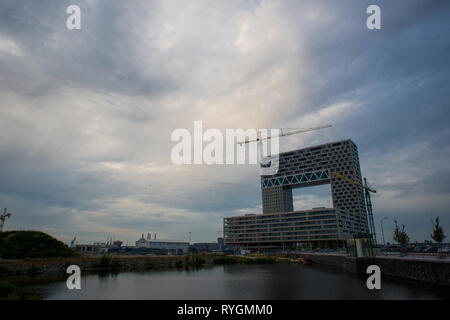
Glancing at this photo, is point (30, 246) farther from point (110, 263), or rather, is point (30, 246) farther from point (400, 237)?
point (400, 237)

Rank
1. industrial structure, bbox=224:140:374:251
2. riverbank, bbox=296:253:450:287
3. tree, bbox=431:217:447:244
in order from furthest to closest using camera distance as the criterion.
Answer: industrial structure, bbox=224:140:374:251 → tree, bbox=431:217:447:244 → riverbank, bbox=296:253:450:287

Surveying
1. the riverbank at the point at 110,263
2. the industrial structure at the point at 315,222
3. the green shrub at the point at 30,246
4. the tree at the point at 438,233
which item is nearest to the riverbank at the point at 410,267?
the tree at the point at 438,233

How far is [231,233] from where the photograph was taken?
171 meters

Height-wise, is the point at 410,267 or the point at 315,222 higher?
the point at 315,222

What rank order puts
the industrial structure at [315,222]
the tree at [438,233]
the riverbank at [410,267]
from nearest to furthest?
the riverbank at [410,267] → the tree at [438,233] → the industrial structure at [315,222]

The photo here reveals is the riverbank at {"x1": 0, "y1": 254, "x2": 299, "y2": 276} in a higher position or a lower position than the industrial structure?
lower

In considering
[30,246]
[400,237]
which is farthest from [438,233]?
[30,246]

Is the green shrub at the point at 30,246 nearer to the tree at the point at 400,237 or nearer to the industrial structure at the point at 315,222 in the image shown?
the tree at the point at 400,237

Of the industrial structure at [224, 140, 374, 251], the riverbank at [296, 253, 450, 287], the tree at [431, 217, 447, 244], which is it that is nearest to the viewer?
the riverbank at [296, 253, 450, 287]

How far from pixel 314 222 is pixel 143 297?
136 metres

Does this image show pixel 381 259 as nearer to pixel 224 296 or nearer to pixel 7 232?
pixel 224 296

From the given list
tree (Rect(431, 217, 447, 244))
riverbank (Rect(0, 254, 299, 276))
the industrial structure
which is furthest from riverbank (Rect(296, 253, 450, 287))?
the industrial structure

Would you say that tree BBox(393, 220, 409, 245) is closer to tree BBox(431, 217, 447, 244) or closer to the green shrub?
tree BBox(431, 217, 447, 244)
